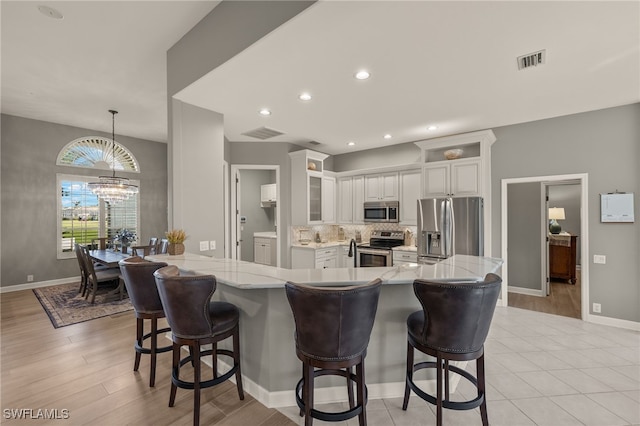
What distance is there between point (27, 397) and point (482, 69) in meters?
4.89

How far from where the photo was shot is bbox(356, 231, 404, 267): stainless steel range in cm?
525

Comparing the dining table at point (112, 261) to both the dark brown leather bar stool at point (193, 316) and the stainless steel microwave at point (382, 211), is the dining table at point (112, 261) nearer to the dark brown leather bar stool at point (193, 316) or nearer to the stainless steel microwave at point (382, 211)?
the dark brown leather bar stool at point (193, 316)

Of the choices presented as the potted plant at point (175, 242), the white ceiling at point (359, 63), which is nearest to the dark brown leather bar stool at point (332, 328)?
the white ceiling at point (359, 63)

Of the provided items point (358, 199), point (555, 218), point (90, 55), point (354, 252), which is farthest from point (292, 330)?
point (555, 218)

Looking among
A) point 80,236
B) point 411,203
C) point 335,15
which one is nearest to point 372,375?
point 335,15

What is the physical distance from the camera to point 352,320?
1.66 m

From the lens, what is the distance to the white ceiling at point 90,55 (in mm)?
2504

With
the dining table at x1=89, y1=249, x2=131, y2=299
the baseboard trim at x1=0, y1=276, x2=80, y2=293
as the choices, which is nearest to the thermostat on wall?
the dining table at x1=89, y1=249, x2=131, y2=299

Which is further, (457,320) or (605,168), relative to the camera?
(605,168)

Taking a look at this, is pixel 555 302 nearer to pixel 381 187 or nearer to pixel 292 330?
pixel 381 187

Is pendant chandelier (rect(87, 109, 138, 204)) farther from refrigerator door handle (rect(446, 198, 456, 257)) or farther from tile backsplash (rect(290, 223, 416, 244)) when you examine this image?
refrigerator door handle (rect(446, 198, 456, 257))

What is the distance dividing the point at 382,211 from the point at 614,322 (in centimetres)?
358

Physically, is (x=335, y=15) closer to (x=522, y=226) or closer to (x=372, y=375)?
(x=372, y=375)

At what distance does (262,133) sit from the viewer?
4.98 m
